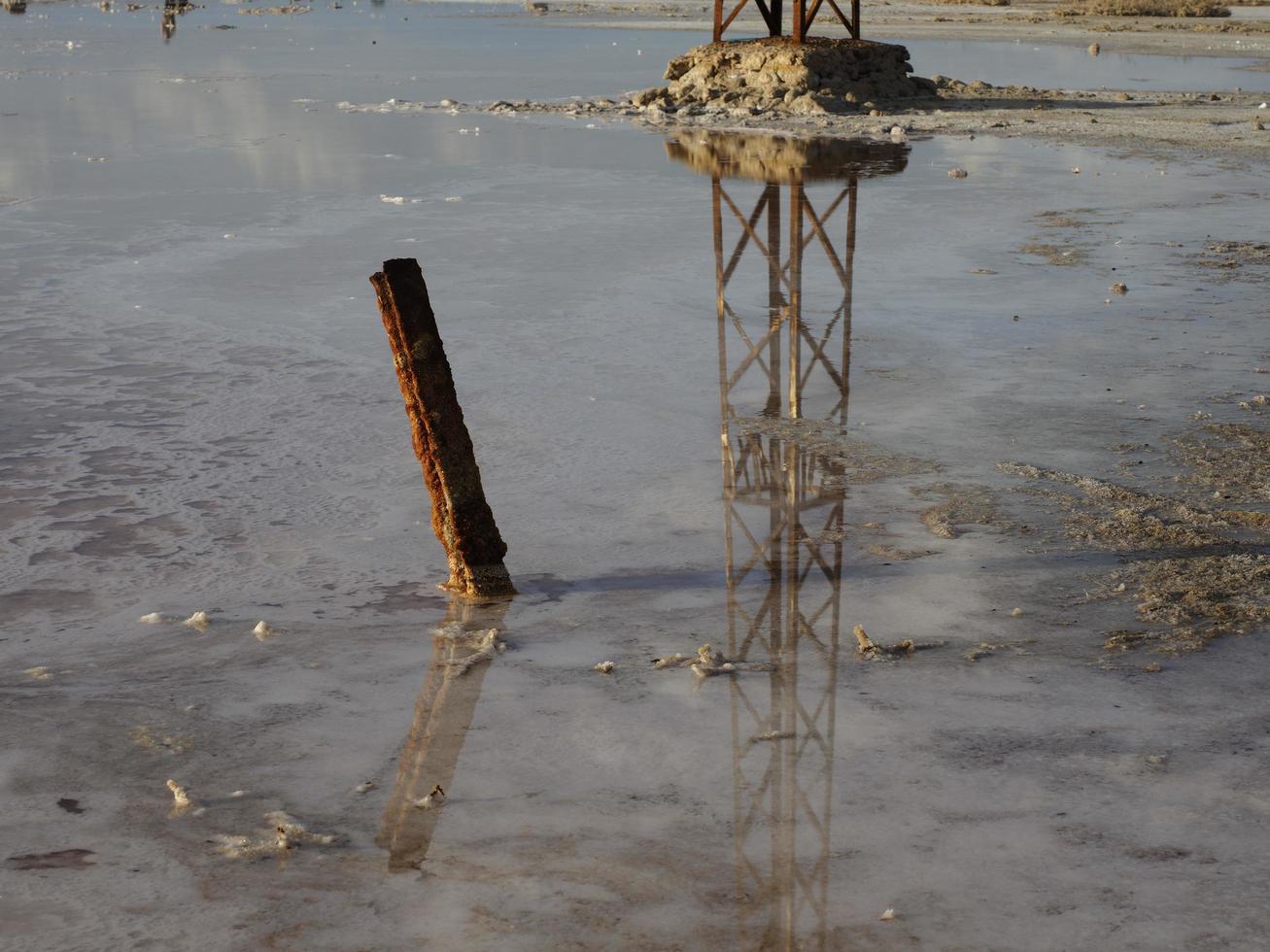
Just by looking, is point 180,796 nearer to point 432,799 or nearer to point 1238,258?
point 432,799

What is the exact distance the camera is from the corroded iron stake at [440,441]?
19.2 feet

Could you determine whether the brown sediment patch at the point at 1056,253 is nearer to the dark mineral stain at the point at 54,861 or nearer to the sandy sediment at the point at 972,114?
the sandy sediment at the point at 972,114

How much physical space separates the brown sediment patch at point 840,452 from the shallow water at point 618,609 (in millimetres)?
46

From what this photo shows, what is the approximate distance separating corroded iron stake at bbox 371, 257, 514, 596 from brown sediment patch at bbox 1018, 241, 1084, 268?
279 inches

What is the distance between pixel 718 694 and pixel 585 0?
68.3 metres

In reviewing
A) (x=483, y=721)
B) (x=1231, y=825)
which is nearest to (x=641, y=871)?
(x=483, y=721)

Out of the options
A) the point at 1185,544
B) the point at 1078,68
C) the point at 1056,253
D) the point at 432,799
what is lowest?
the point at 432,799

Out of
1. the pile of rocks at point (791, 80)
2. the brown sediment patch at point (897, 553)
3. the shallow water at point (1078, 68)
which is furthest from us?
the shallow water at point (1078, 68)

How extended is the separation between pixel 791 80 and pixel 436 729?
64.0 ft

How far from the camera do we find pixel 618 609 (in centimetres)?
572

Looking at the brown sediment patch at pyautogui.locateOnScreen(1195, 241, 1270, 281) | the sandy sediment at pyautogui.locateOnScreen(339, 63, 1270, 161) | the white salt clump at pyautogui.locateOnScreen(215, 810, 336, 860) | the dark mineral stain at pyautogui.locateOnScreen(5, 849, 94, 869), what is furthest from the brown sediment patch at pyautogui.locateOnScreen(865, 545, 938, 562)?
the sandy sediment at pyautogui.locateOnScreen(339, 63, 1270, 161)

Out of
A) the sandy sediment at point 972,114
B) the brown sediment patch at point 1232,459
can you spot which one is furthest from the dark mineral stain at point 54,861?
the sandy sediment at point 972,114

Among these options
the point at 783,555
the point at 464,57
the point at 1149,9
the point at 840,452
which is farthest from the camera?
the point at 1149,9

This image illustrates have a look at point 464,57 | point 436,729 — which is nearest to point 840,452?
point 436,729
